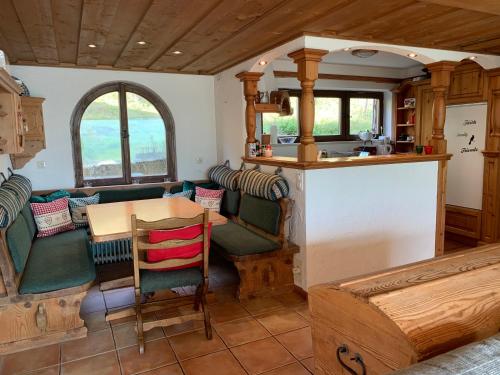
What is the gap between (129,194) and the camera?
4746 mm

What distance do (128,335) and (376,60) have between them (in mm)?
4750

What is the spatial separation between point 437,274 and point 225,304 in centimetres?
242

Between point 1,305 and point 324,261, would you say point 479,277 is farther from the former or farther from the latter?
point 1,305

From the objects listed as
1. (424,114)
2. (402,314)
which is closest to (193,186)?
(424,114)

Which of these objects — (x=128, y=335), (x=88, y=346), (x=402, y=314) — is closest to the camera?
(x=402, y=314)

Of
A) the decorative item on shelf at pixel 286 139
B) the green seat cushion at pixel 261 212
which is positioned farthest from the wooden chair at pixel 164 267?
the decorative item on shelf at pixel 286 139

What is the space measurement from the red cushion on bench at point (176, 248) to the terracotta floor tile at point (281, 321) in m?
0.81

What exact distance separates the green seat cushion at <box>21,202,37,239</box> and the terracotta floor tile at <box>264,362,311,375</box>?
253cm

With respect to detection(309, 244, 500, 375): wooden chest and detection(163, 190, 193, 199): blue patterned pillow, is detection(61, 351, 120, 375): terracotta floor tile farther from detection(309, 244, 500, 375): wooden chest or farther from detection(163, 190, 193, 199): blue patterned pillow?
detection(163, 190, 193, 199): blue patterned pillow

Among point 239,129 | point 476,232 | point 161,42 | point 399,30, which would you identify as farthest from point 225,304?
point 476,232

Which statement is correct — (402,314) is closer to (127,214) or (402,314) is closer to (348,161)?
(348,161)

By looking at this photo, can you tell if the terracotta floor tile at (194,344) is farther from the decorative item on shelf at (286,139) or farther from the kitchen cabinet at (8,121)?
the decorative item on shelf at (286,139)

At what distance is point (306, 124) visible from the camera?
3.26m

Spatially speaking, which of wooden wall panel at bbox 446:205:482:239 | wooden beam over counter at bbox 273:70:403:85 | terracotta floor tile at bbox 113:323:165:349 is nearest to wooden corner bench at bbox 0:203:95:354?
terracotta floor tile at bbox 113:323:165:349
